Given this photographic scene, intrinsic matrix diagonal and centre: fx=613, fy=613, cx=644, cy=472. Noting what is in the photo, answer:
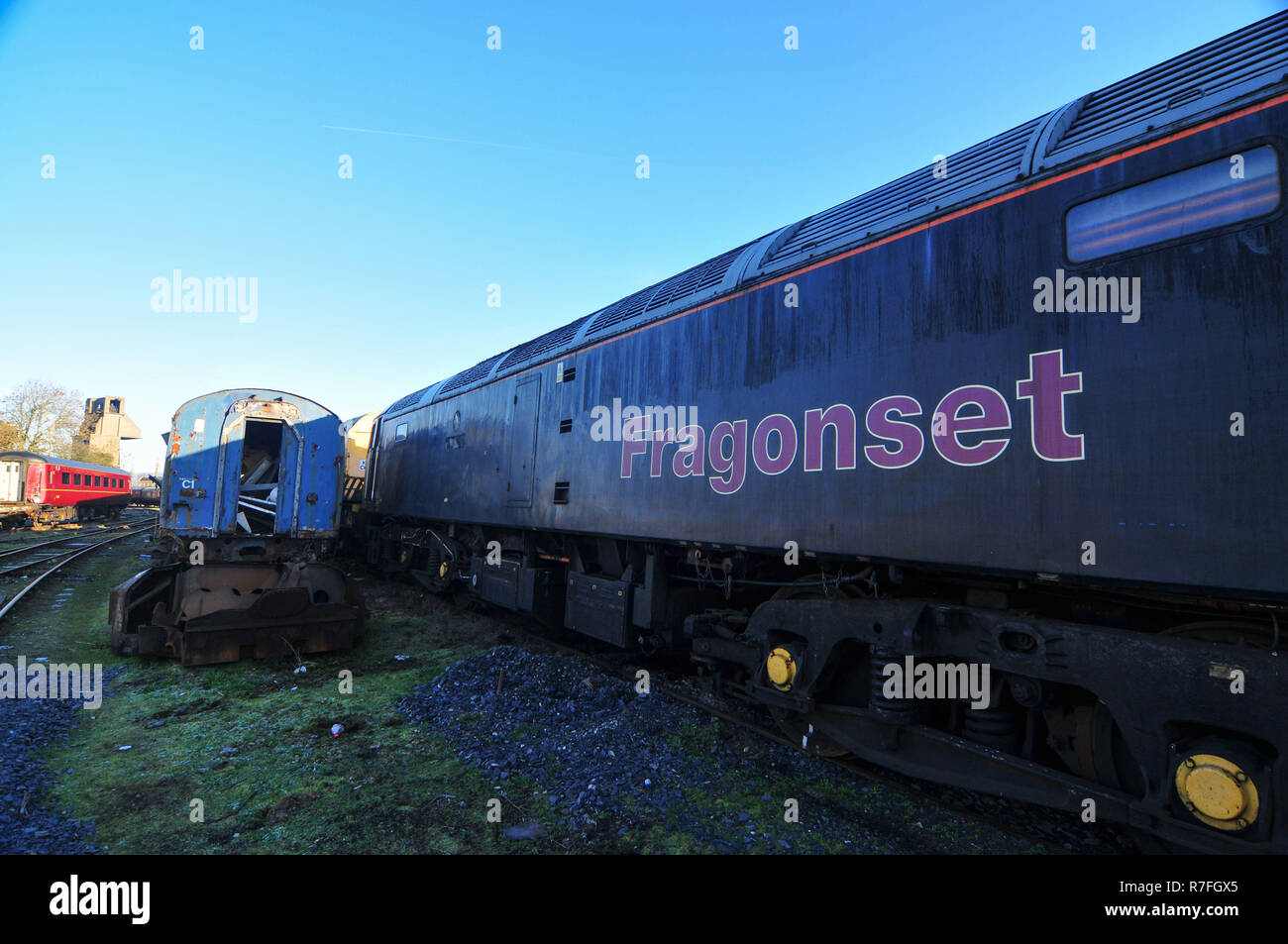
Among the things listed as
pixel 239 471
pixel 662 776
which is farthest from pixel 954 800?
pixel 239 471

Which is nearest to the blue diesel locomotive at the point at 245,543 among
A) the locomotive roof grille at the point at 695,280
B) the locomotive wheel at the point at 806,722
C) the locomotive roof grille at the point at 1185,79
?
the locomotive roof grille at the point at 695,280

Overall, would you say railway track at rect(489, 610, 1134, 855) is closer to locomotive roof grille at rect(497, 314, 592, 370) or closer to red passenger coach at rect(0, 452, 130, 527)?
locomotive roof grille at rect(497, 314, 592, 370)

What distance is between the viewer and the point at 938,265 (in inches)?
144

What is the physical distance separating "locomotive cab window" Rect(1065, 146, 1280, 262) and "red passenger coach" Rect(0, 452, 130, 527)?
3457cm

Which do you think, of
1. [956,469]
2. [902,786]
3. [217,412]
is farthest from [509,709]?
[217,412]

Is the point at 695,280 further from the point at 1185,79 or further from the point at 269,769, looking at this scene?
the point at 269,769

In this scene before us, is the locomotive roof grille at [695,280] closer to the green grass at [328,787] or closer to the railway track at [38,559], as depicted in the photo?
the green grass at [328,787]

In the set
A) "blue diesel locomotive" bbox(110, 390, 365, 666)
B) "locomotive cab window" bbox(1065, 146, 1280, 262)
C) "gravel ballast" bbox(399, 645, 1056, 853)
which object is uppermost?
"locomotive cab window" bbox(1065, 146, 1280, 262)

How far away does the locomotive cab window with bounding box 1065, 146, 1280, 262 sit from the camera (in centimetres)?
252

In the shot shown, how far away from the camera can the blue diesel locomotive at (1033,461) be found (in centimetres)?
250

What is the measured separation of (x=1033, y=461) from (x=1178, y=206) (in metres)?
1.26

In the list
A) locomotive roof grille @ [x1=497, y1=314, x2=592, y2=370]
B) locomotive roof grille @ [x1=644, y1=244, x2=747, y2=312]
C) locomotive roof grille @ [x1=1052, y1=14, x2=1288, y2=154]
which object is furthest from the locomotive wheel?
locomotive roof grille @ [x1=497, y1=314, x2=592, y2=370]

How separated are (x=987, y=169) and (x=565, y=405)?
4956 mm

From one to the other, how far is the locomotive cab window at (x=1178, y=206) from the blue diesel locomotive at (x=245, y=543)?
7992mm
